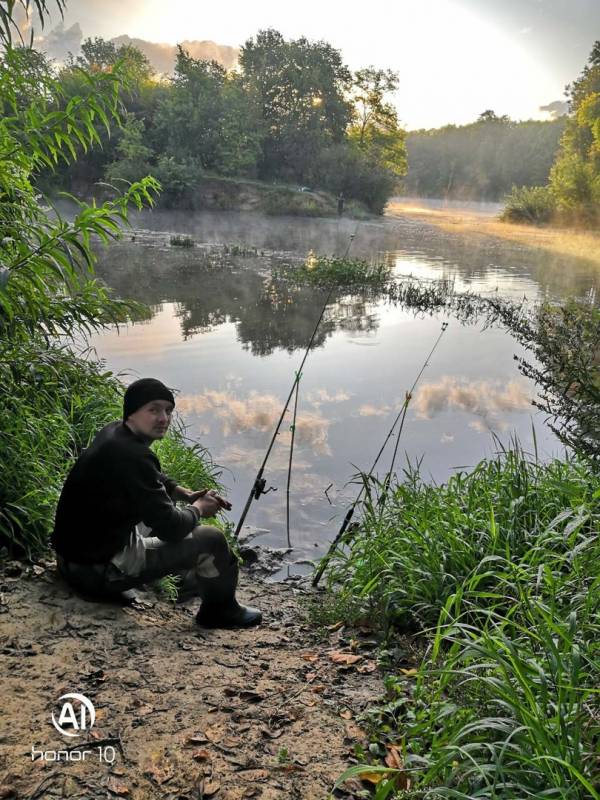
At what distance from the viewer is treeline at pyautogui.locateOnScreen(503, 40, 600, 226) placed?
29.5 m

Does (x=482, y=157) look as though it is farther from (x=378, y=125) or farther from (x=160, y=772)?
(x=160, y=772)

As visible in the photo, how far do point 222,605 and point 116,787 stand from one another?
1.42 metres

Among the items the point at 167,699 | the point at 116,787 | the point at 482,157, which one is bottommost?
the point at 167,699

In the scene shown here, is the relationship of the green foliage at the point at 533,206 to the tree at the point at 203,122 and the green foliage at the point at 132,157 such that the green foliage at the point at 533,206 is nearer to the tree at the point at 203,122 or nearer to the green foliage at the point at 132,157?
the tree at the point at 203,122

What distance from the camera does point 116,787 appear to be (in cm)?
163

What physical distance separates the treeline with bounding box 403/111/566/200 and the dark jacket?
1797 inches

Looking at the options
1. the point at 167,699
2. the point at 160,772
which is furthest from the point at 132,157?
the point at 160,772

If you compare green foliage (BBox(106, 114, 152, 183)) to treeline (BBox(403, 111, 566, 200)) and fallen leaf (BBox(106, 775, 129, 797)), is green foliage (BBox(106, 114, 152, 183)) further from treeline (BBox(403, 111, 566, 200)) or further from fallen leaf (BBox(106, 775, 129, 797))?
fallen leaf (BBox(106, 775, 129, 797))

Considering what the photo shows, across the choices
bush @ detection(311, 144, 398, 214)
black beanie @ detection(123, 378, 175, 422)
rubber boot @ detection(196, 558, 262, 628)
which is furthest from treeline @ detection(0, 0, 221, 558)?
bush @ detection(311, 144, 398, 214)

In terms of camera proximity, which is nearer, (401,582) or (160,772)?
(160,772)

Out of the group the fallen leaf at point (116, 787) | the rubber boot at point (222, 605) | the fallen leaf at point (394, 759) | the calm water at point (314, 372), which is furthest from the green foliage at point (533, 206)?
the fallen leaf at point (116, 787)

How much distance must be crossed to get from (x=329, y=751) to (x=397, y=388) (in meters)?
6.06

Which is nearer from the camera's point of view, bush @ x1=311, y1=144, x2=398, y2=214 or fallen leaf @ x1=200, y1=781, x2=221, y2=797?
fallen leaf @ x1=200, y1=781, x2=221, y2=797

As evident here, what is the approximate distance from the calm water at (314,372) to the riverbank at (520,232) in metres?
7.32
